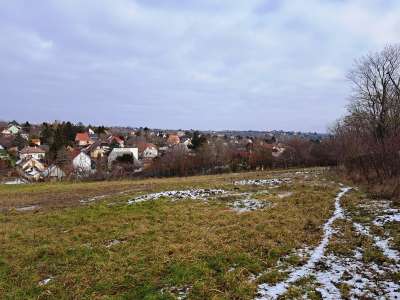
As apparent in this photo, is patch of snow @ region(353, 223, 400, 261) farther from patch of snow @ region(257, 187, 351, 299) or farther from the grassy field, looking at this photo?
the grassy field

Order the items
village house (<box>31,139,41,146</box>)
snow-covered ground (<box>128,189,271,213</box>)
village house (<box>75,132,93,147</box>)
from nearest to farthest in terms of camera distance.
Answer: snow-covered ground (<box>128,189,271,213</box>) → village house (<box>31,139,41,146</box>) → village house (<box>75,132,93,147</box>)

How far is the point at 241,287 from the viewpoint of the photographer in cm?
563

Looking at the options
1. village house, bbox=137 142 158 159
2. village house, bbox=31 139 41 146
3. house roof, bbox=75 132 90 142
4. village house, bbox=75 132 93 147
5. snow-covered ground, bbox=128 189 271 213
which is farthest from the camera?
house roof, bbox=75 132 90 142

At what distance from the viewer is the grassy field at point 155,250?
595 cm

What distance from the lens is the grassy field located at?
5.95 m

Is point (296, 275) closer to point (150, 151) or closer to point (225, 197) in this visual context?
point (225, 197)

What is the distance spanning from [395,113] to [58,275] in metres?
34.6

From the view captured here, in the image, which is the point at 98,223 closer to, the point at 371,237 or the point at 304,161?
the point at 371,237

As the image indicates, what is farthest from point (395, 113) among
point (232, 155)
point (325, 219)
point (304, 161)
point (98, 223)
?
point (98, 223)

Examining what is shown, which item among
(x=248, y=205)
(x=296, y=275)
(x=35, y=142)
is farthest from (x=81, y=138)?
(x=296, y=275)

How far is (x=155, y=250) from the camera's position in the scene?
782 cm

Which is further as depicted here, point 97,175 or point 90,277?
point 97,175

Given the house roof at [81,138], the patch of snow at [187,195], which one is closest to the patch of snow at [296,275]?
the patch of snow at [187,195]

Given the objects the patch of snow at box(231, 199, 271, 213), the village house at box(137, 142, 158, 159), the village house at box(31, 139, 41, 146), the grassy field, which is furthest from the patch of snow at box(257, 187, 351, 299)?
the village house at box(31, 139, 41, 146)
